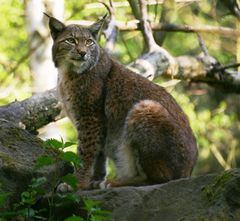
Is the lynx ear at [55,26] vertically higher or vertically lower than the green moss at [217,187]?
higher

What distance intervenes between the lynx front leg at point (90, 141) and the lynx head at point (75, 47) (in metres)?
0.60

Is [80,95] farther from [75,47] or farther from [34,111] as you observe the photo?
[34,111]

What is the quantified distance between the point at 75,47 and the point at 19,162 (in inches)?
77.1

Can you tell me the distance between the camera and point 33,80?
1023 cm

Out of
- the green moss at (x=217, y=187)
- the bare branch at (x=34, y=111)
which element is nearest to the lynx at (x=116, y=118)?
the bare branch at (x=34, y=111)

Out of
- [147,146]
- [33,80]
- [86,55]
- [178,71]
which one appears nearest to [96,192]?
[147,146]

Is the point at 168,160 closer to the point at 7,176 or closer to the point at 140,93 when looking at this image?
the point at 140,93

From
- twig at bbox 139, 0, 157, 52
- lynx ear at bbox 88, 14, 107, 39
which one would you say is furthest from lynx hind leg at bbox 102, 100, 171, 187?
twig at bbox 139, 0, 157, 52

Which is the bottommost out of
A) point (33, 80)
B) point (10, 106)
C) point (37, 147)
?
point (33, 80)

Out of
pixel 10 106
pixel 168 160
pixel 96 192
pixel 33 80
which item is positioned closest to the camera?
pixel 96 192

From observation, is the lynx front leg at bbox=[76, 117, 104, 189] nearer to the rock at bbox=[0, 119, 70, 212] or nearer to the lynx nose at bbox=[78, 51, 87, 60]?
the lynx nose at bbox=[78, 51, 87, 60]

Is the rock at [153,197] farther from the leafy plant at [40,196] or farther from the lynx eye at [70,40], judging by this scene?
the lynx eye at [70,40]

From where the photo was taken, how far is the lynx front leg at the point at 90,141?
6172 millimetres

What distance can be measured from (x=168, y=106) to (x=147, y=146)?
1.97 feet
